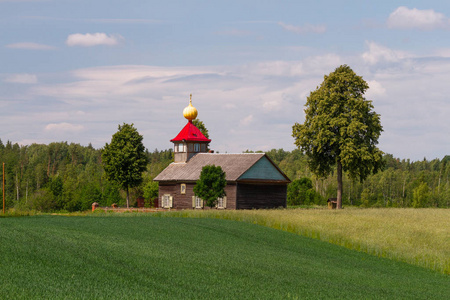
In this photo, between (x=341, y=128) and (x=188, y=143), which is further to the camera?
(x=188, y=143)

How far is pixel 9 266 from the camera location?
14641 millimetres

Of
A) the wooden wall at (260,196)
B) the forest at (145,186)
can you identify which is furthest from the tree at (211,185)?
the forest at (145,186)

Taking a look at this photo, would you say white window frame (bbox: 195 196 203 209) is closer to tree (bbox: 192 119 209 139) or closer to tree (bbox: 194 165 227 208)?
tree (bbox: 194 165 227 208)

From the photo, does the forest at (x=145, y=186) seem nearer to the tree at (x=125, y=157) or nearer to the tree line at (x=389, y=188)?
the tree line at (x=389, y=188)

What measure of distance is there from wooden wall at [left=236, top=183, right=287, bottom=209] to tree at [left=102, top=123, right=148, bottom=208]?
1532 centimetres

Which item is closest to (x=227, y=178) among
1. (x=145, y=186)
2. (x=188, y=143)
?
(x=188, y=143)

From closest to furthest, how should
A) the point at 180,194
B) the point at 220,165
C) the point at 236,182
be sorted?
the point at 236,182 < the point at 220,165 < the point at 180,194

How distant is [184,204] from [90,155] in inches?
5050

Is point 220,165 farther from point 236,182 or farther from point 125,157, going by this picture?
point 125,157

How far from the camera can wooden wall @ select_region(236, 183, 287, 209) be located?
6012 centimetres

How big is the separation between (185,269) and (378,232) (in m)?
19.3

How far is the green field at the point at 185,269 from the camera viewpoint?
13508 millimetres

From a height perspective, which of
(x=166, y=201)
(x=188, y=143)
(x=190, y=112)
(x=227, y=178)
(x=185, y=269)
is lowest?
(x=166, y=201)

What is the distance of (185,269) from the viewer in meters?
17.0
